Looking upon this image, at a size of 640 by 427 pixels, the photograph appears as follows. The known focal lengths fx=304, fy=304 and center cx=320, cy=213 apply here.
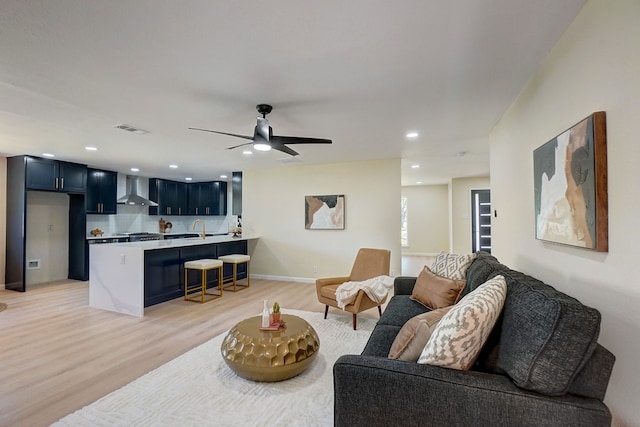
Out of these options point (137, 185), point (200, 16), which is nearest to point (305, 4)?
point (200, 16)

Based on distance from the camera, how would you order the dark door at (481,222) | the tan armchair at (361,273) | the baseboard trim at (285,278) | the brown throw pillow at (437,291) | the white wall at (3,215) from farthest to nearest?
the dark door at (481,222) → the baseboard trim at (285,278) → the white wall at (3,215) → the tan armchair at (361,273) → the brown throw pillow at (437,291)

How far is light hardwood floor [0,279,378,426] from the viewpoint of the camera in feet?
7.20

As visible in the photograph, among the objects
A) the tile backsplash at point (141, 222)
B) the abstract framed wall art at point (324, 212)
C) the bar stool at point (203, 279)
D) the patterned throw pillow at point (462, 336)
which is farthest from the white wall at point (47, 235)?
the patterned throw pillow at point (462, 336)

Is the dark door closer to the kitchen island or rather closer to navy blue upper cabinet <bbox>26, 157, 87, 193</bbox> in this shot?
the kitchen island

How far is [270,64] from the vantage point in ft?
7.35

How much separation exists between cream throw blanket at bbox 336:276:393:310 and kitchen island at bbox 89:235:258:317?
2.68m

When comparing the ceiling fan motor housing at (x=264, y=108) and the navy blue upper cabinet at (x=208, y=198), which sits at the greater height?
Result: the ceiling fan motor housing at (x=264, y=108)

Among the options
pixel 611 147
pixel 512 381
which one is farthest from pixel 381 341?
pixel 611 147

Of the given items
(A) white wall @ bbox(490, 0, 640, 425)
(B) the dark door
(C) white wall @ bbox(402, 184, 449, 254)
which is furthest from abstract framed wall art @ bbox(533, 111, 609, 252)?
(C) white wall @ bbox(402, 184, 449, 254)

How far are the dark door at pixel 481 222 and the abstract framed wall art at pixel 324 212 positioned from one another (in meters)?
4.23

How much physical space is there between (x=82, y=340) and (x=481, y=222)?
8.37 metres

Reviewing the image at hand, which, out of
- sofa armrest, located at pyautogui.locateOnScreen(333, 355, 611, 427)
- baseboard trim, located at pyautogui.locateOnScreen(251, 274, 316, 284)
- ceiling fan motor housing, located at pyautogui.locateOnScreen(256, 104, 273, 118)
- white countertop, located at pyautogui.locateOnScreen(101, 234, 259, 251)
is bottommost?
baseboard trim, located at pyautogui.locateOnScreen(251, 274, 316, 284)

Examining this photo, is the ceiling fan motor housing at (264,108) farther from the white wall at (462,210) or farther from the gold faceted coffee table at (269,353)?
the white wall at (462,210)

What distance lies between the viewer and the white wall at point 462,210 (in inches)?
321
